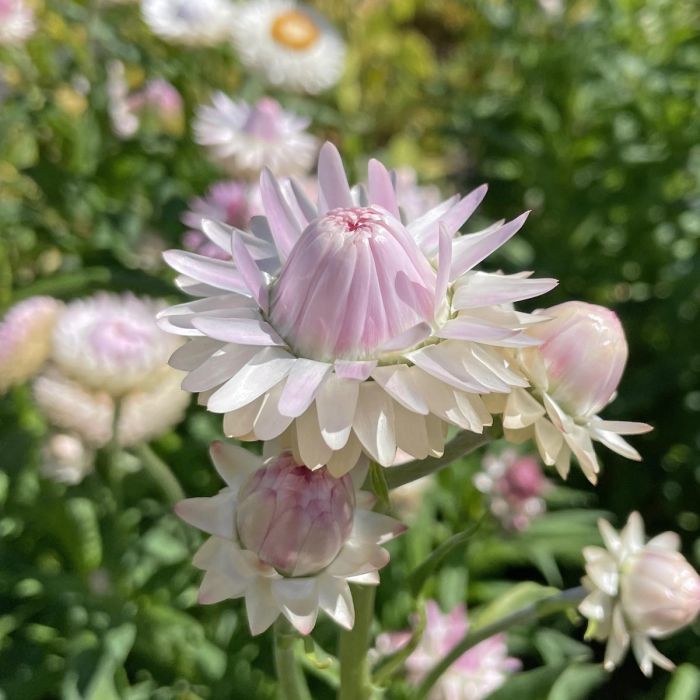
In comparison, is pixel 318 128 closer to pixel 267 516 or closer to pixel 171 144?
pixel 171 144

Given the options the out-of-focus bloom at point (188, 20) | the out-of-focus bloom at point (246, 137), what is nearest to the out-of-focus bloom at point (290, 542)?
the out-of-focus bloom at point (246, 137)

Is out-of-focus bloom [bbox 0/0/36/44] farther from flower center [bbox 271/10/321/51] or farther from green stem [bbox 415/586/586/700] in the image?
green stem [bbox 415/586/586/700]

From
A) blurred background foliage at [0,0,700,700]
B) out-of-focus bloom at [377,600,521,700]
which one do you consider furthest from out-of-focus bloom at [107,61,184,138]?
out-of-focus bloom at [377,600,521,700]

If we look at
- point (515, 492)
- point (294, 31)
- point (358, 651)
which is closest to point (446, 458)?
point (358, 651)

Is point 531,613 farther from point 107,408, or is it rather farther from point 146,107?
point 146,107

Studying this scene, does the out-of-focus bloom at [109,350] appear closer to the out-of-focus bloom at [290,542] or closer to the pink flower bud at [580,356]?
the out-of-focus bloom at [290,542]

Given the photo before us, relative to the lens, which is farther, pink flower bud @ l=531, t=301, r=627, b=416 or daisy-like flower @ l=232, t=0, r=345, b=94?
daisy-like flower @ l=232, t=0, r=345, b=94
